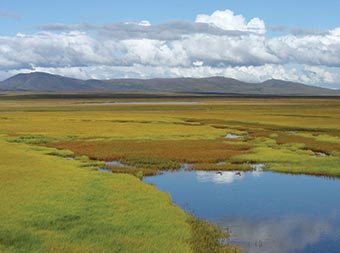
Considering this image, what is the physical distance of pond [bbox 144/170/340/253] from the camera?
19.1m

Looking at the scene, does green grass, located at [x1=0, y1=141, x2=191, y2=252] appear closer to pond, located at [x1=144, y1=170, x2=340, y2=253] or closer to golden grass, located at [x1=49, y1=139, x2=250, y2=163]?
pond, located at [x1=144, y1=170, x2=340, y2=253]

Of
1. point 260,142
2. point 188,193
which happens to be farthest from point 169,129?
point 188,193

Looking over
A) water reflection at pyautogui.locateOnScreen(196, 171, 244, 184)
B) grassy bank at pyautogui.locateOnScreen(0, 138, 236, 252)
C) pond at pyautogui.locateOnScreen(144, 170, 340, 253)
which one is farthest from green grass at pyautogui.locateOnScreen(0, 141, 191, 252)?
water reflection at pyautogui.locateOnScreen(196, 171, 244, 184)

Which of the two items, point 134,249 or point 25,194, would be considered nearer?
point 134,249

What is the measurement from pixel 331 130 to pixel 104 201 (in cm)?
4935

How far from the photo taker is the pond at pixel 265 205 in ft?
62.6

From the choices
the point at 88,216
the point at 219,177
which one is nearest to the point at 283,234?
the point at 88,216

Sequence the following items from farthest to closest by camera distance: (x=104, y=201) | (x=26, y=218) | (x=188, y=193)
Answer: (x=188, y=193) < (x=104, y=201) < (x=26, y=218)

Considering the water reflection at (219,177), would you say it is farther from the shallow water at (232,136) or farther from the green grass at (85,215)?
the shallow water at (232,136)

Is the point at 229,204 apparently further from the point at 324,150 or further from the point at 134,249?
the point at 324,150

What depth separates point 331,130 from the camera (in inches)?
2557

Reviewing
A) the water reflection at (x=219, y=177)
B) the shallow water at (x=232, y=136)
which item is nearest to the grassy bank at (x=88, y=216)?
the water reflection at (x=219, y=177)

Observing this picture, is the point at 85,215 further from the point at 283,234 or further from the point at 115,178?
the point at 115,178

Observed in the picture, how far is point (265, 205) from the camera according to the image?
996 inches
